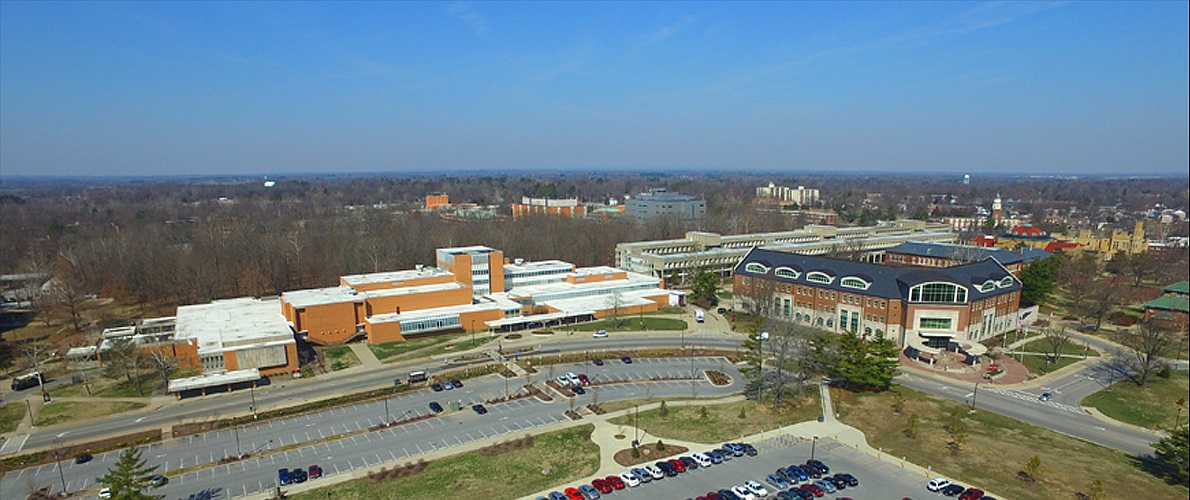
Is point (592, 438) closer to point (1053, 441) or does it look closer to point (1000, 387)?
point (1053, 441)

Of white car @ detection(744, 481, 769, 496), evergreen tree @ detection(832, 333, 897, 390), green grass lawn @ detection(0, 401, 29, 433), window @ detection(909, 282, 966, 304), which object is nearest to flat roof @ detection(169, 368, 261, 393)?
green grass lawn @ detection(0, 401, 29, 433)

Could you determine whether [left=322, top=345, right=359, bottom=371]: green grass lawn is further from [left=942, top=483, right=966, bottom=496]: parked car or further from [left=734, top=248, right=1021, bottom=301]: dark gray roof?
[left=942, top=483, right=966, bottom=496]: parked car

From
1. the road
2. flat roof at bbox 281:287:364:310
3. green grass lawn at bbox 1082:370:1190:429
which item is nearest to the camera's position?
the road

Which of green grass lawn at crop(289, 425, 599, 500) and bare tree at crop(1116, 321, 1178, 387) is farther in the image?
bare tree at crop(1116, 321, 1178, 387)

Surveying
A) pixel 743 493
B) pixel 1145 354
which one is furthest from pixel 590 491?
pixel 1145 354

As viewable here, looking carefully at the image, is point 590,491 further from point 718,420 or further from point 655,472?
point 718,420

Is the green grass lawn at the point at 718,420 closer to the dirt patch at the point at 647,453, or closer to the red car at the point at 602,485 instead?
the dirt patch at the point at 647,453

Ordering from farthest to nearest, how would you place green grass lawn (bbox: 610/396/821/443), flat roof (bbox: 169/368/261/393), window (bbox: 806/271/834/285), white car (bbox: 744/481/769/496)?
window (bbox: 806/271/834/285) → flat roof (bbox: 169/368/261/393) → green grass lawn (bbox: 610/396/821/443) → white car (bbox: 744/481/769/496)

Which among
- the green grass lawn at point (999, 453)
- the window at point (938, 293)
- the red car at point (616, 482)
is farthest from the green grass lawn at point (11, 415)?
the window at point (938, 293)
